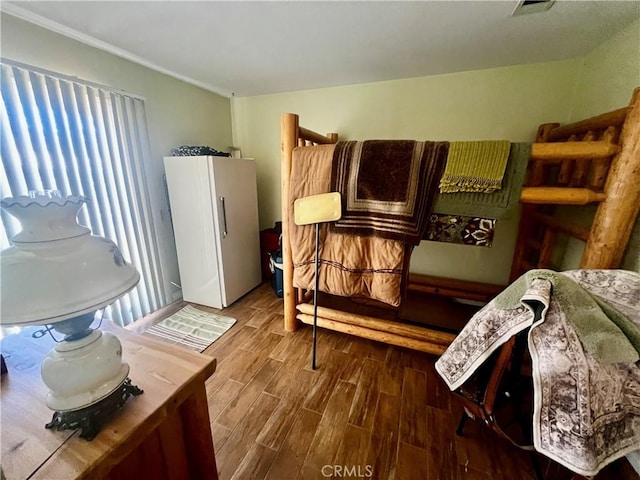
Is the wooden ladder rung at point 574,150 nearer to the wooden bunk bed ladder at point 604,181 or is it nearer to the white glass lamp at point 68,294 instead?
the wooden bunk bed ladder at point 604,181

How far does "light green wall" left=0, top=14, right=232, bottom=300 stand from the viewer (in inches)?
60.6

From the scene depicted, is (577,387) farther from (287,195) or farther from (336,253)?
(287,195)

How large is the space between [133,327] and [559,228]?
11.7 ft

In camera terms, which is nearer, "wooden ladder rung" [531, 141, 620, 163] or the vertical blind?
"wooden ladder rung" [531, 141, 620, 163]

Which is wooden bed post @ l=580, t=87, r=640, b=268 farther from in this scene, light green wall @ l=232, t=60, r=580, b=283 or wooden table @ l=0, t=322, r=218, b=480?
wooden table @ l=0, t=322, r=218, b=480

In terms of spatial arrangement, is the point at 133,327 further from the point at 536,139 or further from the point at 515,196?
the point at 536,139

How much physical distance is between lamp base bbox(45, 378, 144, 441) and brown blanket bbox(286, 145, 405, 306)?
129cm

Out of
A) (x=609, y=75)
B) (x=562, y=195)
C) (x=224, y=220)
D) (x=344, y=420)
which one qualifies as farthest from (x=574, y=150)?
(x=224, y=220)

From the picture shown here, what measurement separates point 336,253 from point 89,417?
1374 millimetres

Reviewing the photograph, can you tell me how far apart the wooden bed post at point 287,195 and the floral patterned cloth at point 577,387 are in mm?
1486

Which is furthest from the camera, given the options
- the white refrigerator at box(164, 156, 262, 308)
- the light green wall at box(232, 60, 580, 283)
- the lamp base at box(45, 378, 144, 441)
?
the white refrigerator at box(164, 156, 262, 308)

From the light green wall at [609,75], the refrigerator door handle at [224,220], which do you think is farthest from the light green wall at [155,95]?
the light green wall at [609,75]

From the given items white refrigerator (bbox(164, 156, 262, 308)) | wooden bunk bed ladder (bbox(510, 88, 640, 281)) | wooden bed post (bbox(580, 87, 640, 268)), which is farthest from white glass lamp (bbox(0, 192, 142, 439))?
wooden bed post (bbox(580, 87, 640, 268))

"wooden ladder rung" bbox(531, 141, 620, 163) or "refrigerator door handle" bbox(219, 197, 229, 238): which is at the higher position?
"wooden ladder rung" bbox(531, 141, 620, 163)
